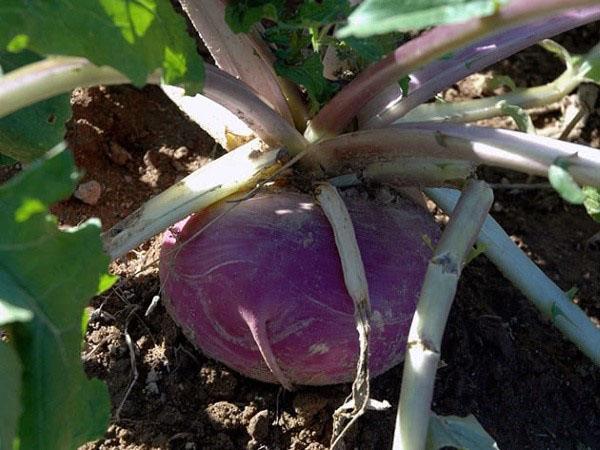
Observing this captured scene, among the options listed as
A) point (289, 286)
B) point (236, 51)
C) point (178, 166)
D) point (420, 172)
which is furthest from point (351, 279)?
point (178, 166)

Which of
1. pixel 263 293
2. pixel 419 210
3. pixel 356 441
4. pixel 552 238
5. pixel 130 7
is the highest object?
pixel 130 7

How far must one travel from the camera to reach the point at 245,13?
1.17m

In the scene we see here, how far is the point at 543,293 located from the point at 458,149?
42 cm

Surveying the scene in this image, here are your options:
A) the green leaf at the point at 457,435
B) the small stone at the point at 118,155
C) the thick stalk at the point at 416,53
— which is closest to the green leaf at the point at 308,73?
the thick stalk at the point at 416,53

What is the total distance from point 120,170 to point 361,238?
2.21ft

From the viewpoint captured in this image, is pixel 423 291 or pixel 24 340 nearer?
pixel 24 340

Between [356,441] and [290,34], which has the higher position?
[290,34]

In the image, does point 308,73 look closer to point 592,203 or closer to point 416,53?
point 416,53

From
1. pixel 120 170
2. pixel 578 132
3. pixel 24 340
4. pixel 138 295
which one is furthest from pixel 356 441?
pixel 578 132

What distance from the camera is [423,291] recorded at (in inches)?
46.7

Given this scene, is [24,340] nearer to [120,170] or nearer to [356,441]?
[356,441]

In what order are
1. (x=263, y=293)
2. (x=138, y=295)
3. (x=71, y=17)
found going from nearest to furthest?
(x=71, y=17), (x=263, y=293), (x=138, y=295)

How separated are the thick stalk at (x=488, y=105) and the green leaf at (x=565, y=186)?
0.62 m

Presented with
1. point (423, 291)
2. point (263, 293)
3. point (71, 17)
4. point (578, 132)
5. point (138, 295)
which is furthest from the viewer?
point (578, 132)
